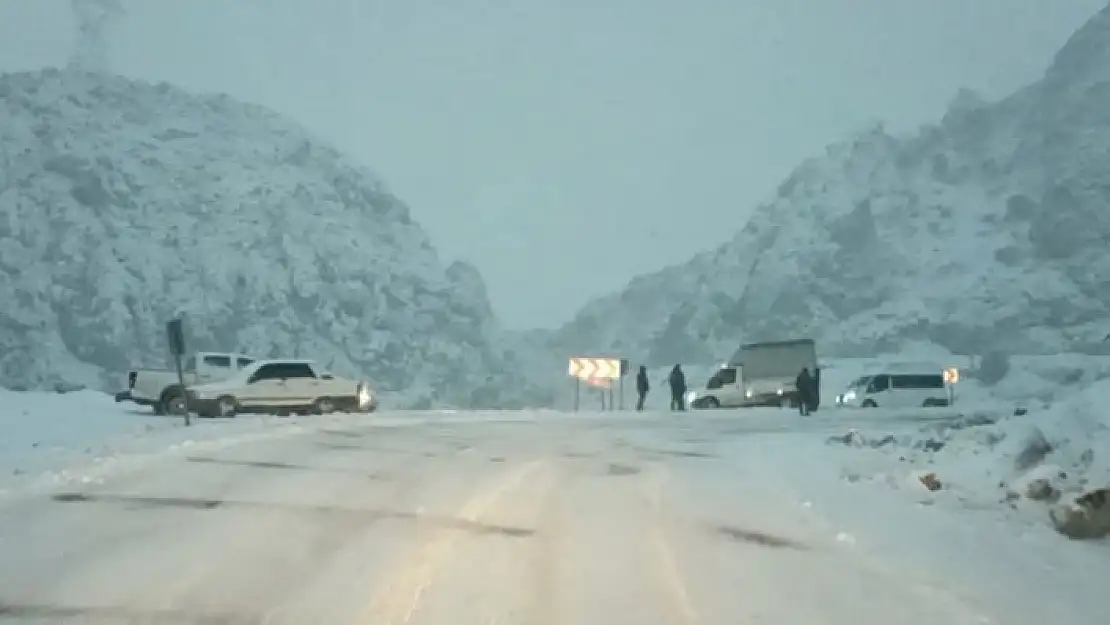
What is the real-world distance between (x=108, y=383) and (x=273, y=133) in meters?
28.8

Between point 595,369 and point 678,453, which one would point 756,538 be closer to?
point 678,453

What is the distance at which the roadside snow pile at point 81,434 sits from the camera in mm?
14383

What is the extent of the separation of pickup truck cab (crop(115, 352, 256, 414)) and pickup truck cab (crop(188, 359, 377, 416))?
92 centimetres

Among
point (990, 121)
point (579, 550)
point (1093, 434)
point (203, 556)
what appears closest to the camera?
point (203, 556)

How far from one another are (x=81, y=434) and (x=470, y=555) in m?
19.0

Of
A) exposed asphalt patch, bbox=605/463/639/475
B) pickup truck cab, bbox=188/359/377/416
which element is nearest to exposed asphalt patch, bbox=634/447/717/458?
exposed asphalt patch, bbox=605/463/639/475

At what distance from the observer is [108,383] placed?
6756cm

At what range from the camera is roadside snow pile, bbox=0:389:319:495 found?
566 inches

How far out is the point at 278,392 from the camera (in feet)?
105

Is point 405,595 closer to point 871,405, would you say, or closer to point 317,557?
point 317,557

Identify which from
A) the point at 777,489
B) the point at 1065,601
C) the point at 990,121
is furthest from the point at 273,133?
the point at 1065,601

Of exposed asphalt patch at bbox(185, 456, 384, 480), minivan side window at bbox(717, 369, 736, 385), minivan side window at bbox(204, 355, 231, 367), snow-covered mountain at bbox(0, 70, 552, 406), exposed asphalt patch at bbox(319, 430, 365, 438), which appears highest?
snow-covered mountain at bbox(0, 70, 552, 406)

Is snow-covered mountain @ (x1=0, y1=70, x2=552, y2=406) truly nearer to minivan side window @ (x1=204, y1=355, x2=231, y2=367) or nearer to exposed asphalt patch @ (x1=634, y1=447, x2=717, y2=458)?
minivan side window @ (x1=204, y1=355, x2=231, y2=367)

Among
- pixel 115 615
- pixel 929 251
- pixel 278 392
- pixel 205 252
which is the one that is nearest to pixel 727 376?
pixel 278 392
